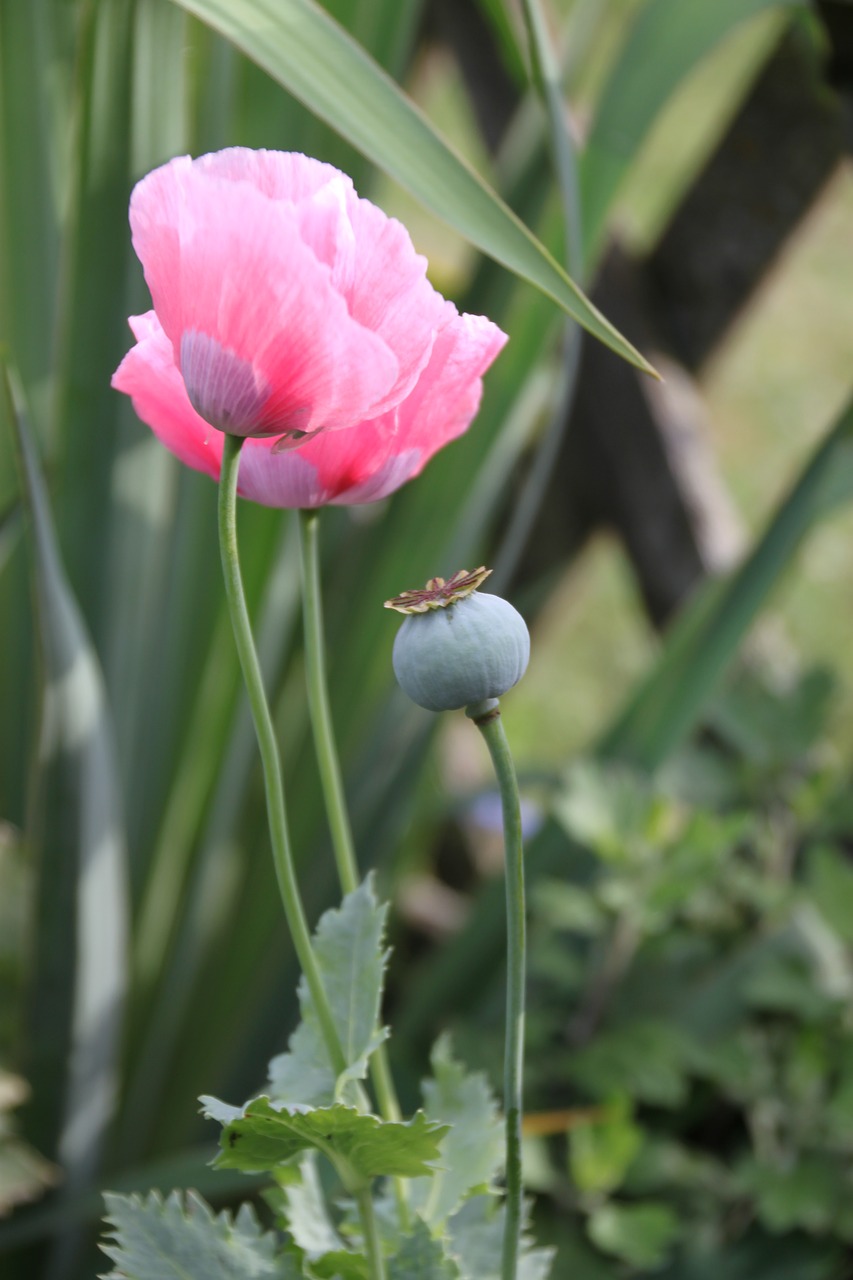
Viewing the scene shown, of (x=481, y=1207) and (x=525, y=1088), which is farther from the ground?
(x=481, y=1207)

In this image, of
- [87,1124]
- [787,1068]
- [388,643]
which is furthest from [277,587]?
[787,1068]

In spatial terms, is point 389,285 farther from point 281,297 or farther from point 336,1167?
point 336,1167

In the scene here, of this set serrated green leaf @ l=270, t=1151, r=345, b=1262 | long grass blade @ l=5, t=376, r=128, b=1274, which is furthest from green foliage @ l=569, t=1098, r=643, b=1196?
serrated green leaf @ l=270, t=1151, r=345, b=1262

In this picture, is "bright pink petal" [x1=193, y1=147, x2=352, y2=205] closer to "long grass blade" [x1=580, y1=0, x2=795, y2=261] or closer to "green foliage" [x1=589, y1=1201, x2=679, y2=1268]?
"long grass blade" [x1=580, y1=0, x2=795, y2=261]

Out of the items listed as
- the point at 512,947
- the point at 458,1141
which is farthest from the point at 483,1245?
the point at 512,947

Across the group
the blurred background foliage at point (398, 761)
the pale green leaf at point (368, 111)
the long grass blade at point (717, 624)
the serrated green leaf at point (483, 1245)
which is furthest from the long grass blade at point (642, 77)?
the serrated green leaf at point (483, 1245)

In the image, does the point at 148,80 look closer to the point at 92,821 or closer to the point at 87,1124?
the point at 92,821

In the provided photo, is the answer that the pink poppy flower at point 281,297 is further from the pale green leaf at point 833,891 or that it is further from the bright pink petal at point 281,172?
the pale green leaf at point 833,891
